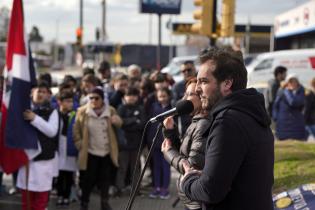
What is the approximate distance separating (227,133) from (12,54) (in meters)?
4.45

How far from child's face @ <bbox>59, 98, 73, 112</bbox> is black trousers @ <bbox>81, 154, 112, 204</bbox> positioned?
0.86 metres

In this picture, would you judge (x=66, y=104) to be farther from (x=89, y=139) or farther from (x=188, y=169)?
(x=188, y=169)

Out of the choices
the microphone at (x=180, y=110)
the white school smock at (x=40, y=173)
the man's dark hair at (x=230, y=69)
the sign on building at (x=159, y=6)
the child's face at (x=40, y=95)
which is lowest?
the white school smock at (x=40, y=173)

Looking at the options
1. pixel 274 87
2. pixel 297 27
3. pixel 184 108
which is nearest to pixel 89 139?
pixel 184 108

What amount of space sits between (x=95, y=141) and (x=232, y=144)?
191 inches

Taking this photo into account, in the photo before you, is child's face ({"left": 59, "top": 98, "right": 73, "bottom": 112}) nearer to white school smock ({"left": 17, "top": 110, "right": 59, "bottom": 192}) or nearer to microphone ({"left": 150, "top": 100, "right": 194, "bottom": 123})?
white school smock ({"left": 17, "top": 110, "right": 59, "bottom": 192})

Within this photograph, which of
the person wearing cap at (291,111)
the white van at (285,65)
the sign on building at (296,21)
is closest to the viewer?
the person wearing cap at (291,111)

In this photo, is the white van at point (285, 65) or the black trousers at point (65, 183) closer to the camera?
the black trousers at point (65, 183)

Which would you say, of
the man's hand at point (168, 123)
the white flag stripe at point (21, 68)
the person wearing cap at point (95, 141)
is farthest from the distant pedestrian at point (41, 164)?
the man's hand at point (168, 123)

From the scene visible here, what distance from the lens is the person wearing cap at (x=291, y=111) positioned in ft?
33.4

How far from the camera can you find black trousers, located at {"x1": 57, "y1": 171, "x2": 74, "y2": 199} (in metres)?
8.23

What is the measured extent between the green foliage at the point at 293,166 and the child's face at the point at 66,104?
285 cm

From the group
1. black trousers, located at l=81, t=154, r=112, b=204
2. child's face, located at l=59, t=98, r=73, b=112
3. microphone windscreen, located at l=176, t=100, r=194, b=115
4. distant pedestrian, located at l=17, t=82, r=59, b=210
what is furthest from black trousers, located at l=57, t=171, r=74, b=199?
microphone windscreen, located at l=176, t=100, r=194, b=115

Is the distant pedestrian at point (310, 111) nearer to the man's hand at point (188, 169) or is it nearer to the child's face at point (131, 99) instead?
the child's face at point (131, 99)
